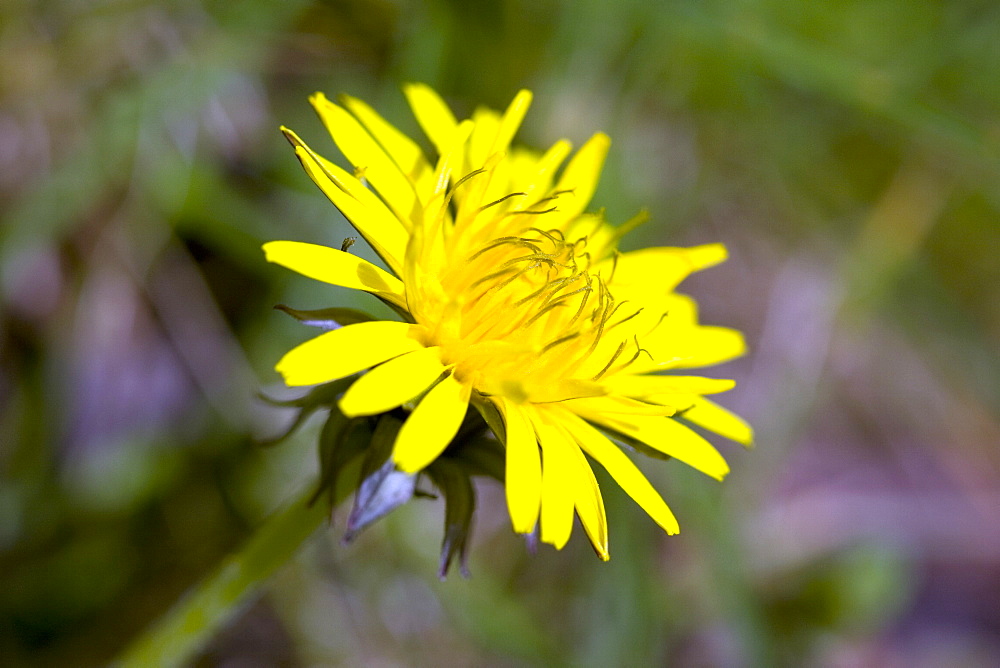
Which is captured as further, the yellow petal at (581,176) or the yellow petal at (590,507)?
the yellow petal at (581,176)

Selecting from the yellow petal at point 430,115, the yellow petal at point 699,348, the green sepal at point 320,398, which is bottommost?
the green sepal at point 320,398

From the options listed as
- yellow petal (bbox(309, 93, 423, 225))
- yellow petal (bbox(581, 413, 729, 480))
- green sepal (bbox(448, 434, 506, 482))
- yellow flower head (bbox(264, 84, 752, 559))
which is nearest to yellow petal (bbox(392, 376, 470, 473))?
yellow flower head (bbox(264, 84, 752, 559))

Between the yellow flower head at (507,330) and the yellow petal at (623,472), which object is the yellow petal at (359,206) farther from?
the yellow petal at (623,472)

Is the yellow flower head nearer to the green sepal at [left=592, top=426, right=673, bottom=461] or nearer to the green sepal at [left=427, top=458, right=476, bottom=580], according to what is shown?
the green sepal at [left=592, top=426, right=673, bottom=461]

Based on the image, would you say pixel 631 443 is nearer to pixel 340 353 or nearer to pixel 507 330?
pixel 507 330

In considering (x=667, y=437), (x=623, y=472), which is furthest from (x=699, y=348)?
(x=623, y=472)

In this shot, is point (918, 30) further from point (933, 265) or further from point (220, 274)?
point (220, 274)

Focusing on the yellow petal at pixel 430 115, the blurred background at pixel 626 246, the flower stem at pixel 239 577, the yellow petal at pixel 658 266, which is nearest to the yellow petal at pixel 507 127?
the yellow petal at pixel 430 115
